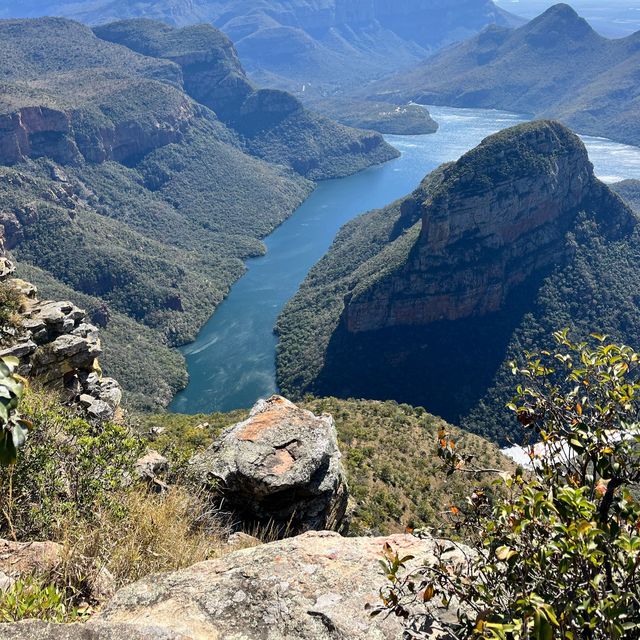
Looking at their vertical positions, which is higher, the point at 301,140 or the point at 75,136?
the point at 301,140

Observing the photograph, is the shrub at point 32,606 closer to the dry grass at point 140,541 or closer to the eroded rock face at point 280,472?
the dry grass at point 140,541

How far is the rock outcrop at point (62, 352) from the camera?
16812 mm

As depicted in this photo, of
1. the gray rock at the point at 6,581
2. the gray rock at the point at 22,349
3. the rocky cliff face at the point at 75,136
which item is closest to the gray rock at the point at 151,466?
the gray rock at the point at 6,581

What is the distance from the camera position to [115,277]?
83875mm

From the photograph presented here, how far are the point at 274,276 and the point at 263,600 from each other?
336ft

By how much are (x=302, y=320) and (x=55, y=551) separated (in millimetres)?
77302

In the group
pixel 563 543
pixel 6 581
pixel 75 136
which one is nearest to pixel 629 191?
pixel 75 136

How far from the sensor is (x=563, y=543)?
3.46 meters

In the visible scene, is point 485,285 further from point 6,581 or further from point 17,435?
point 17,435

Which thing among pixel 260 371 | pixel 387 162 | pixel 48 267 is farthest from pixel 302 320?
pixel 387 162

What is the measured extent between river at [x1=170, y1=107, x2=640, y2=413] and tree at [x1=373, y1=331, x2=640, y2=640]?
63.2 meters

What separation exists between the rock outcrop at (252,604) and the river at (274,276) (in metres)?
61.0

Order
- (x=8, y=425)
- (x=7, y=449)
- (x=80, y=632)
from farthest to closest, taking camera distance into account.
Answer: (x=80, y=632)
(x=8, y=425)
(x=7, y=449)

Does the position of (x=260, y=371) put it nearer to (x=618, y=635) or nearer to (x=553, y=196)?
(x=553, y=196)
